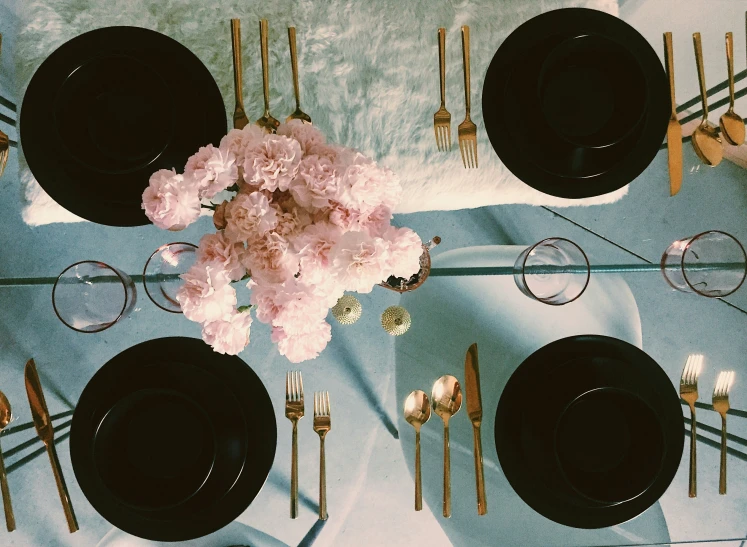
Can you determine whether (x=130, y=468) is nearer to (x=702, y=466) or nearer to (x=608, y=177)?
(x=608, y=177)

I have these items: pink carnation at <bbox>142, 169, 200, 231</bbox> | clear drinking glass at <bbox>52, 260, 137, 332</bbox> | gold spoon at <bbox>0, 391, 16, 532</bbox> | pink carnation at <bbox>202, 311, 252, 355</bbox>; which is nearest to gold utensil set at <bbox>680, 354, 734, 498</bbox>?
pink carnation at <bbox>202, 311, 252, 355</bbox>

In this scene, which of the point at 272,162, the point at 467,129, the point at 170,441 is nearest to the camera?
the point at 272,162

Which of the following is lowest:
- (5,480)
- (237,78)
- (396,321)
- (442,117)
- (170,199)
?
(5,480)

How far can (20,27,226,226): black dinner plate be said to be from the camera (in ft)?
3.55

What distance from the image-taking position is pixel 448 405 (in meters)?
1.26

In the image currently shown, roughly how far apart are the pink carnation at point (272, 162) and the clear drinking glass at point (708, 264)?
0.90 m

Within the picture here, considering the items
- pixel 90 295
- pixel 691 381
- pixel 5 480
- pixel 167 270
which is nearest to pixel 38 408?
pixel 5 480

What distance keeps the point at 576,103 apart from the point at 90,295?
3.86 feet

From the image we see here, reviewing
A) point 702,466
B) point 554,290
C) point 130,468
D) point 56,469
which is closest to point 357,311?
point 554,290

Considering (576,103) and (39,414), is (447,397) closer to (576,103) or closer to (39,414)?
(576,103)

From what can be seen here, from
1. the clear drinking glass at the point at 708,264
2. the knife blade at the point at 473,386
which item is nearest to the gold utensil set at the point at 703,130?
the clear drinking glass at the point at 708,264

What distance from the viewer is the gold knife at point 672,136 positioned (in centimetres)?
120

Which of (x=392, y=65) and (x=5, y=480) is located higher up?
(x=392, y=65)

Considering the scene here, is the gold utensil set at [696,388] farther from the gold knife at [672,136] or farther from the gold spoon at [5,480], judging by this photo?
the gold spoon at [5,480]
